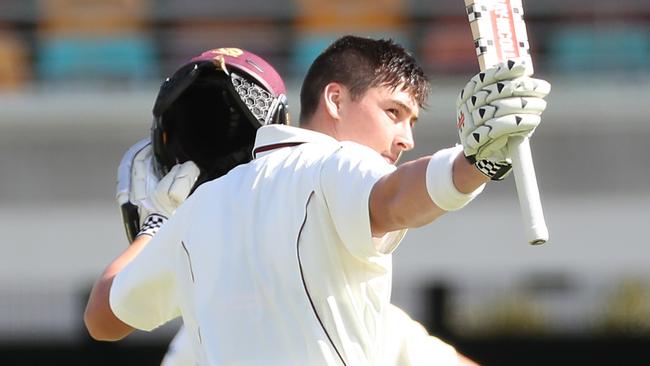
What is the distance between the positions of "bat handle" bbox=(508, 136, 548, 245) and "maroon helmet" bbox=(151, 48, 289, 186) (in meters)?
1.36

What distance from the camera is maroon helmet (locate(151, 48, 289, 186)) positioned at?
4.02 m

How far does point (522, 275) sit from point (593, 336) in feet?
11.2

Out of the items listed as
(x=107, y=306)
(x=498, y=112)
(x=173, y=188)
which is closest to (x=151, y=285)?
(x=107, y=306)

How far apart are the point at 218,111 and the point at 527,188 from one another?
156 centimetres

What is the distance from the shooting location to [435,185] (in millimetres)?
2799

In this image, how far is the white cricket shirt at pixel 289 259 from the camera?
3051mm

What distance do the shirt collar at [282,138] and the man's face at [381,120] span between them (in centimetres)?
8

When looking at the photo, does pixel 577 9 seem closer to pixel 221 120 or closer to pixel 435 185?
pixel 221 120

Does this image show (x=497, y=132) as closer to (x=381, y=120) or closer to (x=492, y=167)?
(x=492, y=167)

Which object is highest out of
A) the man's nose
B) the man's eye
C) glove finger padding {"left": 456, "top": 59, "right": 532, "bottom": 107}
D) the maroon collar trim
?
the man's eye

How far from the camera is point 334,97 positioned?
352cm

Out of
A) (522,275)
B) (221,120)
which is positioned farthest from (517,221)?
(221,120)

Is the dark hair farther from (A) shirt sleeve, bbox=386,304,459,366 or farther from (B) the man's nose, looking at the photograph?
(A) shirt sleeve, bbox=386,304,459,366

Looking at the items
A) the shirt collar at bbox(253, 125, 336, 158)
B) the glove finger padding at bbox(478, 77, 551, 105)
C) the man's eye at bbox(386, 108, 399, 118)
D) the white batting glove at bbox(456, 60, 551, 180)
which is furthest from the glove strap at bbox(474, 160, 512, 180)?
the man's eye at bbox(386, 108, 399, 118)
